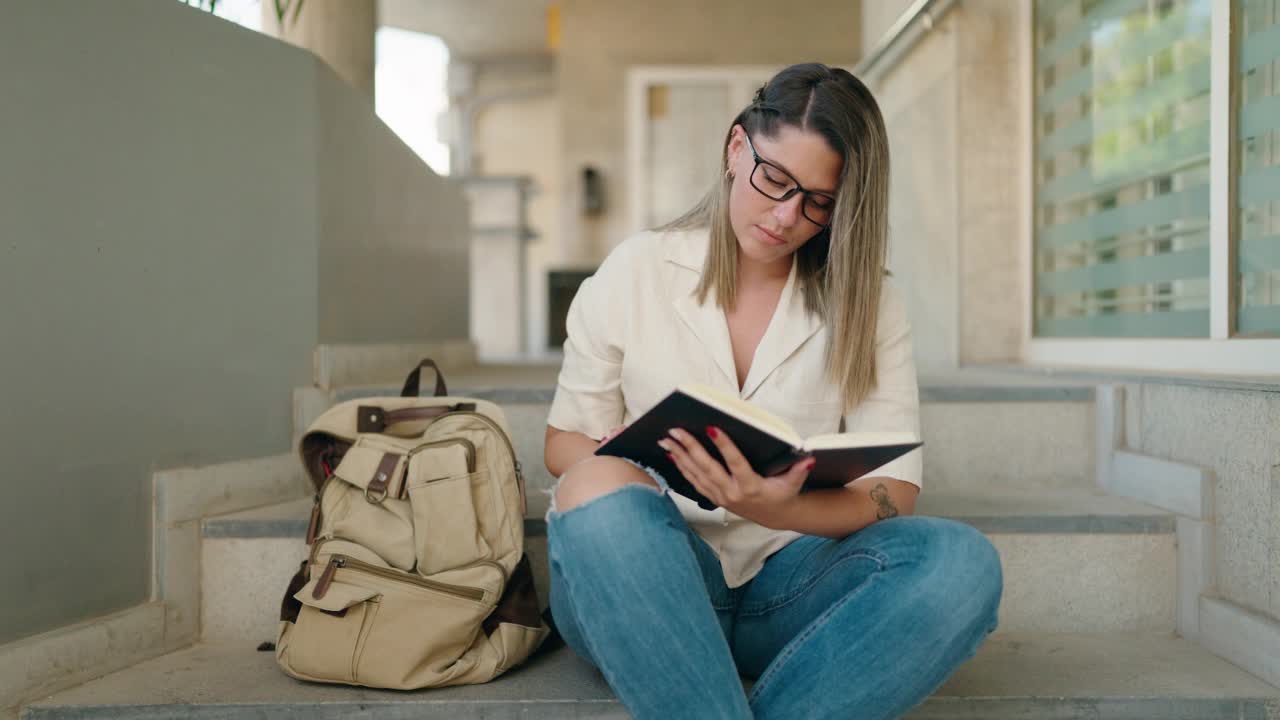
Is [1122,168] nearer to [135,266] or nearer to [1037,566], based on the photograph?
[1037,566]

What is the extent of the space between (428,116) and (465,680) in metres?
12.2

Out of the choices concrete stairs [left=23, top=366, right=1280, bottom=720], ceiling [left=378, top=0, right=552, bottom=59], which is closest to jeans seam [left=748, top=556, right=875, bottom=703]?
concrete stairs [left=23, top=366, right=1280, bottom=720]

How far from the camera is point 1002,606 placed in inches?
67.8

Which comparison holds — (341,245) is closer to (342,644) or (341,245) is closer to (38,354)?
(38,354)

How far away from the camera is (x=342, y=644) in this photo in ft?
4.59

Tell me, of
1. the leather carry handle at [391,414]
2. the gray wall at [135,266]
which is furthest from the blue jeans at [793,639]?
the gray wall at [135,266]

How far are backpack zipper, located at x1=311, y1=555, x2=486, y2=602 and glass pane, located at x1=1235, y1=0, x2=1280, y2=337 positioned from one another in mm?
1555

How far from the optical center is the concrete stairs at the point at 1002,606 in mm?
1387

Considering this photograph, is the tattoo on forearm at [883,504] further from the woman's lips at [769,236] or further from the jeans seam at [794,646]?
the woman's lips at [769,236]

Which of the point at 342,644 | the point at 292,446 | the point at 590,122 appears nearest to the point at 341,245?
the point at 292,446

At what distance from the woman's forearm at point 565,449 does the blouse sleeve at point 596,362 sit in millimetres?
15

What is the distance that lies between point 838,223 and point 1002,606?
2.78ft

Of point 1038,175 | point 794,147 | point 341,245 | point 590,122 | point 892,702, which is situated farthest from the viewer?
point 590,122

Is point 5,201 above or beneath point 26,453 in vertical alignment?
above
